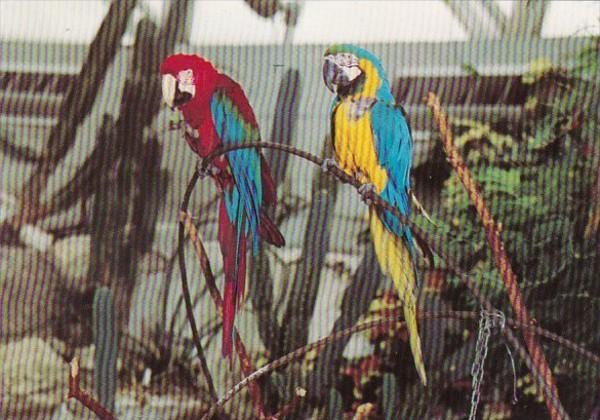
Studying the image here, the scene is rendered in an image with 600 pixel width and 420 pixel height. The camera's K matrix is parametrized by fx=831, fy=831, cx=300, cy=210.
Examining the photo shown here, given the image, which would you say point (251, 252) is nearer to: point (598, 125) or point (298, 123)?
point (298, 123)

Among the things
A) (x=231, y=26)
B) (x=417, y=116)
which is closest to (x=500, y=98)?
(x=417, y=116)

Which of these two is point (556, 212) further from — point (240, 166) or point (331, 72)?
point (240, 166)

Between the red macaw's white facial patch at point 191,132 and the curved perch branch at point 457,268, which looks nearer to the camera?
the curved perch branch at point 457,268

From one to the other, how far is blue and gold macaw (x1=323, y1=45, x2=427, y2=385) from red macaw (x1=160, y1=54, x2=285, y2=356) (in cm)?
29

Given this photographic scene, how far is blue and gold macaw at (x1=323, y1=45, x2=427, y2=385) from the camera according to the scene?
274 cm

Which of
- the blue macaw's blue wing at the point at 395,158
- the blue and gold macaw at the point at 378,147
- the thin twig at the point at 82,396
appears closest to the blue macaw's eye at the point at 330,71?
the blue and gold macaw at the point at 378,147

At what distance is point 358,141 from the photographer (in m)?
2.75

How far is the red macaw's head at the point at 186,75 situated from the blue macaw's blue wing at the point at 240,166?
7 centimetres

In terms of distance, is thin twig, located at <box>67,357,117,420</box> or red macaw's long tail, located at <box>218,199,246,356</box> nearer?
thin twig, located at <box>67,357,117,420</box>

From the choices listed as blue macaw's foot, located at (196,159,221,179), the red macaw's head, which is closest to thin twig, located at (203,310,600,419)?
blue macaw's foot, located at (196,159,221,179)

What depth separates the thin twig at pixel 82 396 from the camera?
269cm

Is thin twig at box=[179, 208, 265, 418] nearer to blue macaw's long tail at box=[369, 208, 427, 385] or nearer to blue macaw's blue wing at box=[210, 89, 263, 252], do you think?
blue macaw's blue wing at box=[210, 89, 263, 252]

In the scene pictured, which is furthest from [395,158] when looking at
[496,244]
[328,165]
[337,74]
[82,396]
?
[82,396]

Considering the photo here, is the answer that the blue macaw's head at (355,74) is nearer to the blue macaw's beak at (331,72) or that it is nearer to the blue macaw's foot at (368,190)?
the blue macaw's beak at (331,72)
